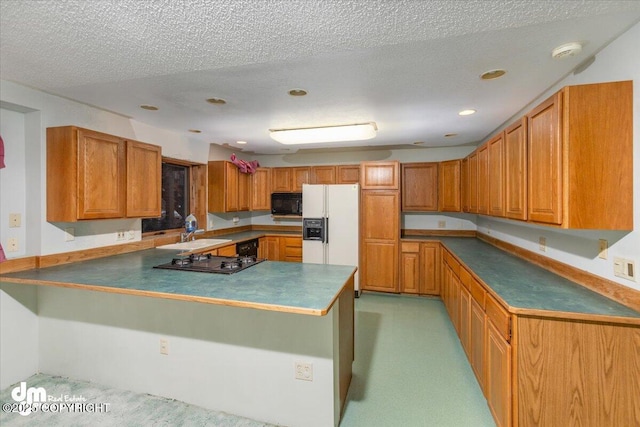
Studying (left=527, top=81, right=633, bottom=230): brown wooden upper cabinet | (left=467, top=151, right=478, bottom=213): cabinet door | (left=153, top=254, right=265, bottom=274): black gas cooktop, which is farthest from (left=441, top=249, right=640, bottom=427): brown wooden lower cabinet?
(left=467, top=151, right=478, bottom=213): cabinet door

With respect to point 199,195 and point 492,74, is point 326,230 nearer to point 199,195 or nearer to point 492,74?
point 199,195

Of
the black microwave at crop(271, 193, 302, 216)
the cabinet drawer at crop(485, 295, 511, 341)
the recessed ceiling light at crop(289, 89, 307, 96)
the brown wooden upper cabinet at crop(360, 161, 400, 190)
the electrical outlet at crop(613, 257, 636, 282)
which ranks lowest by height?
the cabinet drawer at crop(485, 295, 511, 341)

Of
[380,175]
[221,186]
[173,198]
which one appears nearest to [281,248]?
[221,186]

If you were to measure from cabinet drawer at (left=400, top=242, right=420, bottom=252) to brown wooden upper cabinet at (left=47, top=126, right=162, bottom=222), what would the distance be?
3316 mm

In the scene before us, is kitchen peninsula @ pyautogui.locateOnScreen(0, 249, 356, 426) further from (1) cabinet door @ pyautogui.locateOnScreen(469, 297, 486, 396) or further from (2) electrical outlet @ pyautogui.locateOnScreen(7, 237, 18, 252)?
(1) cabinet door @ pyautogui.locateOnScreen(469, 297, 486, 396)

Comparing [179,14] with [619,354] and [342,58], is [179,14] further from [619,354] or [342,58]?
[619,354]

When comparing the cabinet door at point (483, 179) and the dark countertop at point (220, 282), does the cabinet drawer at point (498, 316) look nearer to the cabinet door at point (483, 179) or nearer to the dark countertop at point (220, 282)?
the dark countertop at point (220, 282)

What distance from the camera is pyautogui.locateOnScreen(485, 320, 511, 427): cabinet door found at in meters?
1.60

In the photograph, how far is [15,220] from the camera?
2309mm

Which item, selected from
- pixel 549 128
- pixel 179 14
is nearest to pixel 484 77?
pixel 549 128

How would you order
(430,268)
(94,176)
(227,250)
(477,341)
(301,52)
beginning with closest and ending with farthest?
(301,52)
(477,341)
(94,176)
(227,250)
(430,268)

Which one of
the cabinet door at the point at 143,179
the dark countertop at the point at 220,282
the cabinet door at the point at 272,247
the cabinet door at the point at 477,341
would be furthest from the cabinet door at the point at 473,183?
the cabinet door at the point at 143,179

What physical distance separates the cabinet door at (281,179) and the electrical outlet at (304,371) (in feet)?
11.9

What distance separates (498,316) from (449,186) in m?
2.92
